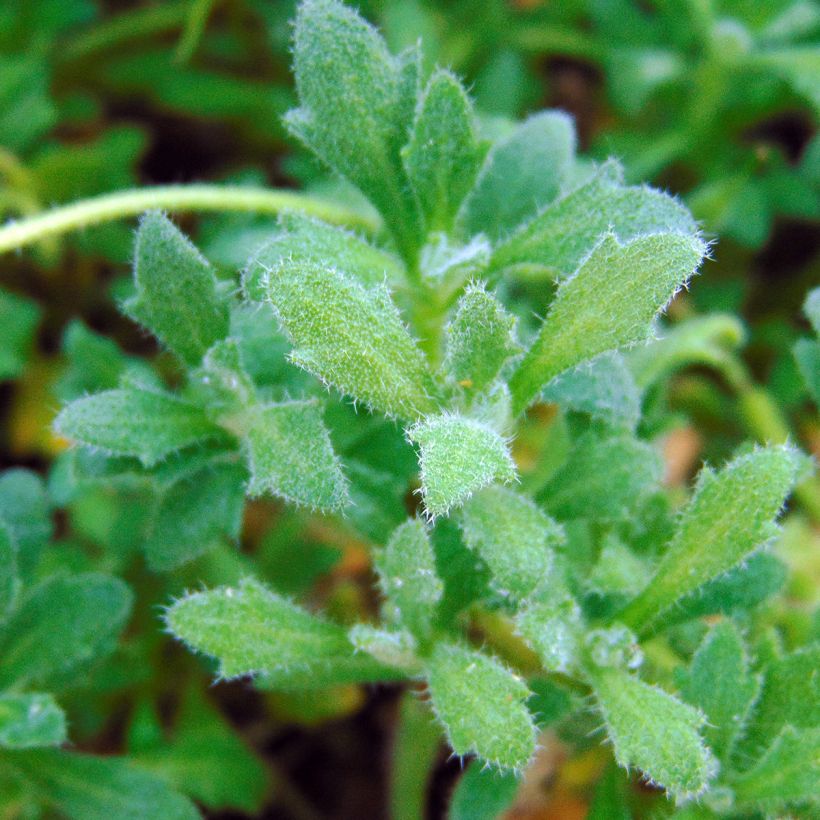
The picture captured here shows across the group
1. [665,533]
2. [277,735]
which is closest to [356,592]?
[277,735]

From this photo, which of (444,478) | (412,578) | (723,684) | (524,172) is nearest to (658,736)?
(723,684)

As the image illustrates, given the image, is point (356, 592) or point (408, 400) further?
point (356, 592)

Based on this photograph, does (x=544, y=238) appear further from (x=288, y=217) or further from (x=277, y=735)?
(x=277, y=735)

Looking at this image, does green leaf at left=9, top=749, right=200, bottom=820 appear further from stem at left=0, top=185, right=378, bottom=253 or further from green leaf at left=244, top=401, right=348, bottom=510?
stem at left=0, top=185, right=378, bottom=253

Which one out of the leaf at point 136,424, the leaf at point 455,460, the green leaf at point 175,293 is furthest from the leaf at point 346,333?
the leaf at point 136,424

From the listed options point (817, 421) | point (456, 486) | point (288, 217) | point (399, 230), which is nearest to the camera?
point (456, 486)

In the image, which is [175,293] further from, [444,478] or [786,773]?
[786,773]

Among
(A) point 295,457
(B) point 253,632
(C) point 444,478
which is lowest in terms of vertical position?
(B) point 253,632
